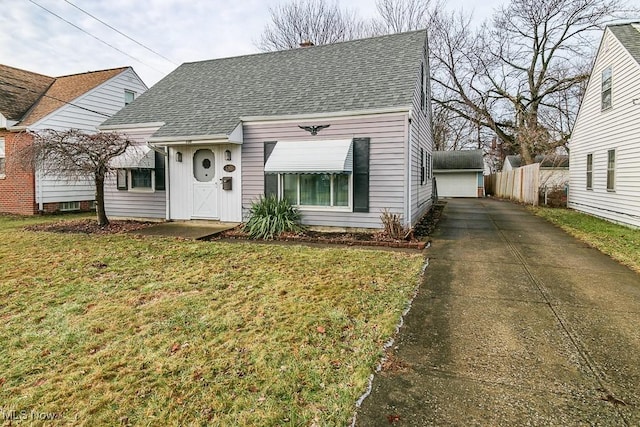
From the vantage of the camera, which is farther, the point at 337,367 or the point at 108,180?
the point at 108,180

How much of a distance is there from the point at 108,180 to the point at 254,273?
8585 millimetres

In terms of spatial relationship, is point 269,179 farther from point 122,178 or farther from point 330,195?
point 122,178

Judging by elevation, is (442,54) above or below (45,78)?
above

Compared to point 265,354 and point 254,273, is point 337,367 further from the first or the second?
point 254,273

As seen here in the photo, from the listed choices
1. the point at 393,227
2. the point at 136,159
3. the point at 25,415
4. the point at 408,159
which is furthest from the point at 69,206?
the point at 25,415

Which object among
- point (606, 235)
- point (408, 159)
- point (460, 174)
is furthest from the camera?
point (460, 174)

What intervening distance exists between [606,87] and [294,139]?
10506 millimetres

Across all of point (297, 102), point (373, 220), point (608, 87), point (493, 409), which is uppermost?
point (608, 87)

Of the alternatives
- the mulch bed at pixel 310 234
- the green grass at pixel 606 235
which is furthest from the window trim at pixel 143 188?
the green grass at pixel 606 235

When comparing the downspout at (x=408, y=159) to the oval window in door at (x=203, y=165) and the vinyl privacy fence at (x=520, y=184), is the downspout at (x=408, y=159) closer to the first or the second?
the oval window in door at (x=203, y=165)

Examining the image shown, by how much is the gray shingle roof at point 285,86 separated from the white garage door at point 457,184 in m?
18.9

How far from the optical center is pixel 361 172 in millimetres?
8758

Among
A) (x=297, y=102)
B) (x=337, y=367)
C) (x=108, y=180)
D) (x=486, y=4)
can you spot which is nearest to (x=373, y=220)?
(x=297, y=102)

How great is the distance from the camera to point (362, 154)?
8.73m
